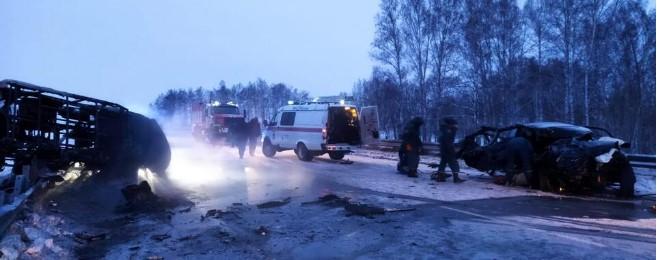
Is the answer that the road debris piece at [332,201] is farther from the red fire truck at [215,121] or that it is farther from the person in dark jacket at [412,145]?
the red fire truck at [215,121]

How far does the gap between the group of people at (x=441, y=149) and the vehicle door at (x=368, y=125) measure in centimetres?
329

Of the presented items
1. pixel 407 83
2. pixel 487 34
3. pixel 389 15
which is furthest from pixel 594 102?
pixel 389 15

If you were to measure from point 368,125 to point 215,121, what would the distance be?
9.68 metres

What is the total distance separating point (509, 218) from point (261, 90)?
82.1m

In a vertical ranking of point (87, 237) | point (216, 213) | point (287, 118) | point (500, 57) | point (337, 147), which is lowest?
point (87, 237)

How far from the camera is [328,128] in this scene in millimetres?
15273

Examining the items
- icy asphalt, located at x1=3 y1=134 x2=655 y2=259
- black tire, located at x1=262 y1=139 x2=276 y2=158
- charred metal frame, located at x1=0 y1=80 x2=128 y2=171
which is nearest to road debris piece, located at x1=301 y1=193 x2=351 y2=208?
icy asphalt, located at x1=3 y1=134 x2=655 y2=259

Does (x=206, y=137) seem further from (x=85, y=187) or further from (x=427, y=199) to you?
(x=427, y=199)

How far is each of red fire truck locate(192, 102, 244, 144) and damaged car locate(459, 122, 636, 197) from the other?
525 inches

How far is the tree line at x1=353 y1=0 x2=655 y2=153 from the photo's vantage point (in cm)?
2620

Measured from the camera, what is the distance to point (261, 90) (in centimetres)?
8725

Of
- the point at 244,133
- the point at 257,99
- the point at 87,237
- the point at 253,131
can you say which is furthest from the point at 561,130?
the point at 257,99

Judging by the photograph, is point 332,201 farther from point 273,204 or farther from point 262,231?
point 262,231

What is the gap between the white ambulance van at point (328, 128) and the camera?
15.4m
